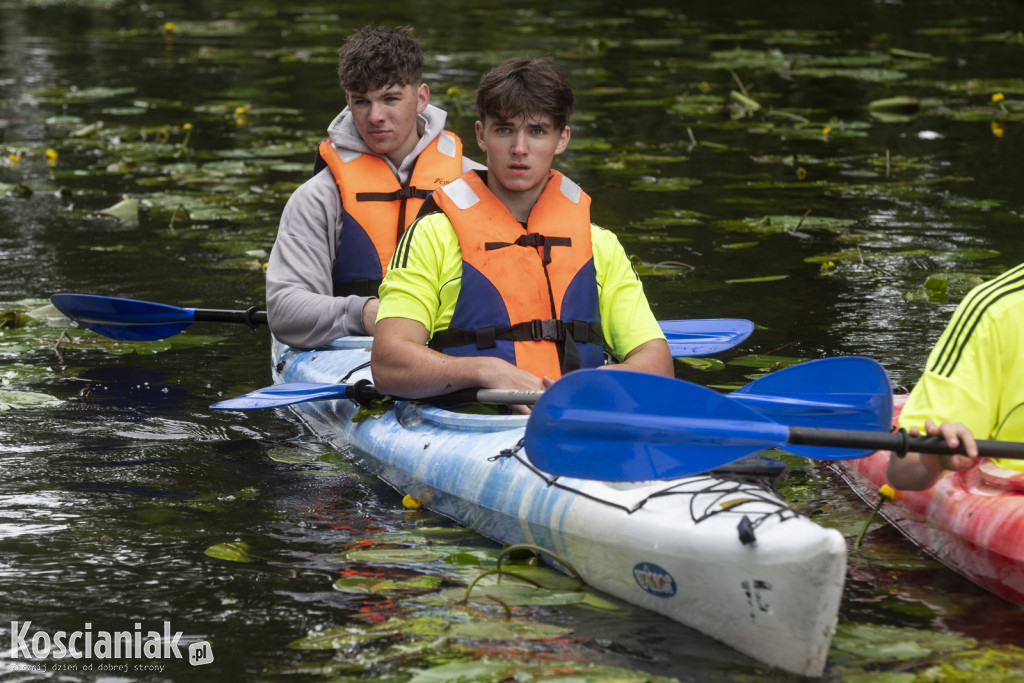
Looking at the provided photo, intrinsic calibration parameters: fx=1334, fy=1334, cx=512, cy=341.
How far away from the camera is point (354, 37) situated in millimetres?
4621

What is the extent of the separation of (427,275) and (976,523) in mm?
1559

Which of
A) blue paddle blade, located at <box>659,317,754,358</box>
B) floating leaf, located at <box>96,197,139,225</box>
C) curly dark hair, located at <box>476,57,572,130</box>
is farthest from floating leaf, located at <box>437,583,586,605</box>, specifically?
floating leaf, located at <box>96,197,139,225</box>

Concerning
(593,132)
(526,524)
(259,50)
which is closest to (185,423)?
Answer: (526,524)

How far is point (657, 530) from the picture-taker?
2953 millimetres

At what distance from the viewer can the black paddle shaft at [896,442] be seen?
284 centimetres

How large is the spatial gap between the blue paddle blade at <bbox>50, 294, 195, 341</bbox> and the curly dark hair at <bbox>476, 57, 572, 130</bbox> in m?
2.34

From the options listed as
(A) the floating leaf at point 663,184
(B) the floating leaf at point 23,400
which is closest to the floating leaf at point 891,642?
(B) the floating leaf at point 23,400

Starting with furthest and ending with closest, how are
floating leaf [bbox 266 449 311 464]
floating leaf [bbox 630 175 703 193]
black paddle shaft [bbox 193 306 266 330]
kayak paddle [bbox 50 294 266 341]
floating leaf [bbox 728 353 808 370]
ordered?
floating leaf [bbox 630 175 703 193]
kayak paddle [bbox 50 294 266 341]
black paddle shaft [bbox 193 306 266 330]
floating leaf [bbox 728 353 808 370]
floating leaf [bbox 266 449 311 464]

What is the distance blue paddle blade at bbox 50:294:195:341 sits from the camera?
545cm

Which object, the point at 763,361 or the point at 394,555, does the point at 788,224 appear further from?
the point at 394,555

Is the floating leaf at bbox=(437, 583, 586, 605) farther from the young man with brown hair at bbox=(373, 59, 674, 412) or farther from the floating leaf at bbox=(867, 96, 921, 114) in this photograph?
the floating leaf at bbox=(867, 96, 921, 114)

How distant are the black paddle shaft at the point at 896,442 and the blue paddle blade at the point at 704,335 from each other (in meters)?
1.59

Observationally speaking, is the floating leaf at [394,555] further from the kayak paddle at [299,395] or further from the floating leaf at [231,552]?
the kayak paddle at [299,395]

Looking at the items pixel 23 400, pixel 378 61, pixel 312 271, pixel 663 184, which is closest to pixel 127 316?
pixel 23 400
